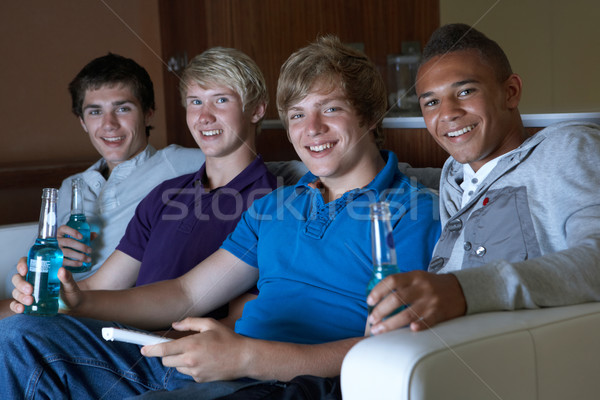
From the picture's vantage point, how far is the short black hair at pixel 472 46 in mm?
1233

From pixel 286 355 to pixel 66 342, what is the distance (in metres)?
0.44

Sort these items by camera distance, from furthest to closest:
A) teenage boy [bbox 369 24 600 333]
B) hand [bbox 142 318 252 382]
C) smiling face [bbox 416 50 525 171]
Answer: smiling face [bbox 416 50 525 171], hand [bbox 142 318 252 382], teenage boy [bbox 369 24 600 333]

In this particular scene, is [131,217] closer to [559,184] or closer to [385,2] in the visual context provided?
[559,184]

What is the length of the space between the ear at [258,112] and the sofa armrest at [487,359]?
3.44 feet

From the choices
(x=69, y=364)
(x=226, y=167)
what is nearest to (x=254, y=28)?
(x=226, y=167)

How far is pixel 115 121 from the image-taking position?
2102 millimetres

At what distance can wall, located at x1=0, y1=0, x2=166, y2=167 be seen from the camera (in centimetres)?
288

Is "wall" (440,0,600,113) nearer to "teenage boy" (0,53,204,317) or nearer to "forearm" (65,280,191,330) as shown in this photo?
"teenage boy" (0,53,204,317)

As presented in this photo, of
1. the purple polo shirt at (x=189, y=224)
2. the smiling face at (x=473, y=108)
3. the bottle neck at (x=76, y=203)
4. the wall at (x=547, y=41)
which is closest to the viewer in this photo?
the smiling face at (x=473, y=108)

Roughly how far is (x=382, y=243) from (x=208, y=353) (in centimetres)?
36

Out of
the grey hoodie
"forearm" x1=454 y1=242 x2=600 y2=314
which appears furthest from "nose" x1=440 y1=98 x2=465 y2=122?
"forearm" x1=454 y1=242 x2=600 y2=314

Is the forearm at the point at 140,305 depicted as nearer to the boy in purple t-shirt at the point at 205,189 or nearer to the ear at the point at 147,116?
the boy in purple t-shirt at the point at 205,189

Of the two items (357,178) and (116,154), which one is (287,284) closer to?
(357,178)

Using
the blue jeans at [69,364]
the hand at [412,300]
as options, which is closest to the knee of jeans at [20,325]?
the blue jeans at [69,364]
